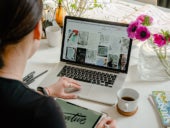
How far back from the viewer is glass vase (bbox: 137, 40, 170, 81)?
1.32 meters

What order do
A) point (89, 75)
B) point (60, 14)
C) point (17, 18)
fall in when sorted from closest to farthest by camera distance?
point (17, 18), point (89, 75), point (60, 14)

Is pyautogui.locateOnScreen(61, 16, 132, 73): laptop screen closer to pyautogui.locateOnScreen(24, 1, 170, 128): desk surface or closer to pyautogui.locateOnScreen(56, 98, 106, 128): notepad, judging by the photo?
pyautogui.locateOnScreen(24, 1, 170, 128): desk surface

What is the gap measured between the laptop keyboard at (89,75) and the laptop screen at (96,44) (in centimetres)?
4

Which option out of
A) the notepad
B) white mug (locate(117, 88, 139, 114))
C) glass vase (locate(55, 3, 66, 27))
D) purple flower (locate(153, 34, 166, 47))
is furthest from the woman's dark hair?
glass vase (locate(55, 3, 66, 27))

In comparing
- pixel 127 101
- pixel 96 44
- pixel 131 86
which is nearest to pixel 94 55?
pixel 96 44

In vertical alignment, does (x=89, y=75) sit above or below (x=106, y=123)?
above

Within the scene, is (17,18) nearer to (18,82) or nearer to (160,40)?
(18,82)

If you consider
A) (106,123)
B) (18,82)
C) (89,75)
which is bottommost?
(106,123)

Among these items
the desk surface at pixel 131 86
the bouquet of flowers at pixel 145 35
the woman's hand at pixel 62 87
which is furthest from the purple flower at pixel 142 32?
the woman's hand at pixel 62 87

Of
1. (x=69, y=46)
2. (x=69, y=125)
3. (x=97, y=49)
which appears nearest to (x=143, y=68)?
(x=97, y=49)

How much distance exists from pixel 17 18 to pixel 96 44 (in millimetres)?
685

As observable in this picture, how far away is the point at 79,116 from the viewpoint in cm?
109

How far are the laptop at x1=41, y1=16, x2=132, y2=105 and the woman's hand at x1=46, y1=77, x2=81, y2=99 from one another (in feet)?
0.14

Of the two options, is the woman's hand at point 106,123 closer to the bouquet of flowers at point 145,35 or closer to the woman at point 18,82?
the woman at point 18,82
